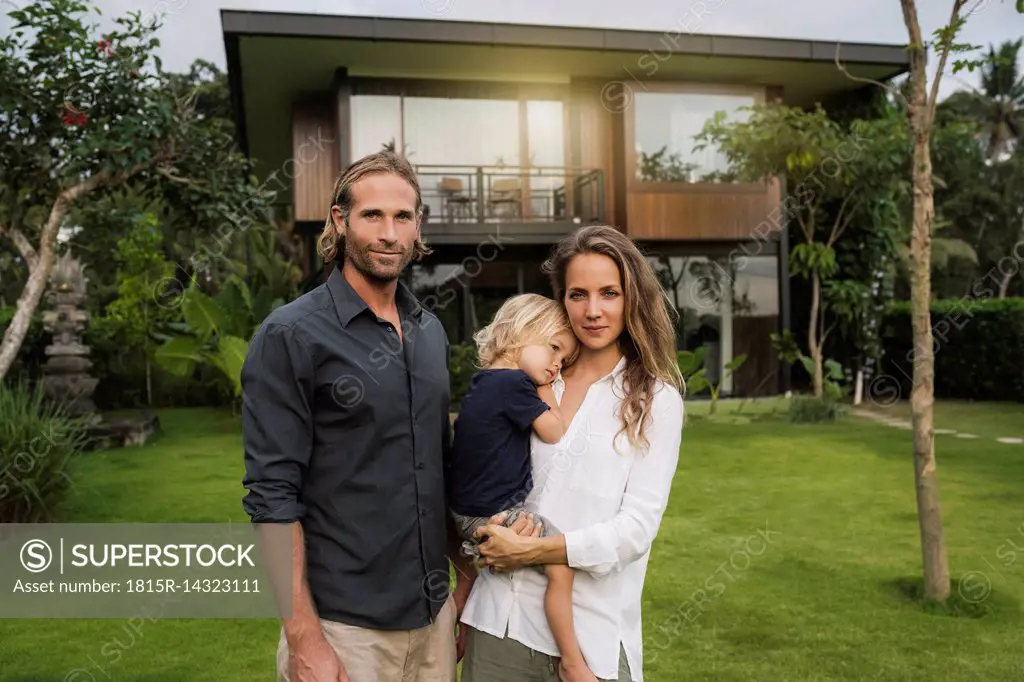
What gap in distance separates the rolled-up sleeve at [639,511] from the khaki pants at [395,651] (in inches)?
18.8

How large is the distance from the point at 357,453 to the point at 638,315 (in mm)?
765

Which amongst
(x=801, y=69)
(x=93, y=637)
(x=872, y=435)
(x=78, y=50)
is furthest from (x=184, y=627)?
(x=801, y=69)

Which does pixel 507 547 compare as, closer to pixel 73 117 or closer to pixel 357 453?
pixel 357 453

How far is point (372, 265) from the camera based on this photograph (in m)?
2.30

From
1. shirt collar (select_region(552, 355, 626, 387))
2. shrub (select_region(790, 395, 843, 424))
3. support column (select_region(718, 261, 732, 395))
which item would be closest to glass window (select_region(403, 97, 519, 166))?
support column (select_region(718, 261, 732, 395))

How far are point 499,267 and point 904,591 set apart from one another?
11188 millimetres

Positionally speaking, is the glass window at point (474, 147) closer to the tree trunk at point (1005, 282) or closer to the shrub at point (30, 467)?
the shrub at point (30, 467)

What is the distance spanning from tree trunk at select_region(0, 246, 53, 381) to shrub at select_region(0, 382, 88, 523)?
8.21 ft

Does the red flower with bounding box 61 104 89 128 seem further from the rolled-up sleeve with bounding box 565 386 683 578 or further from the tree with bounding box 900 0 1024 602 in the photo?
the rolled-up sleeve with bounding box 565 386 683 578

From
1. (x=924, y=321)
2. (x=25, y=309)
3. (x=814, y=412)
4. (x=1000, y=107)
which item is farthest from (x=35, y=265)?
(x=1000, y=107)

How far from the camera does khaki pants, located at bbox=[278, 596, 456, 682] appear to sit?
2.23 metres

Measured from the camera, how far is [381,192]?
2283 millimetres

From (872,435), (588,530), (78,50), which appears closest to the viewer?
(588,530)

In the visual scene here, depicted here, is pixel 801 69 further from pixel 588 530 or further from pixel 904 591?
pixel 588 530
